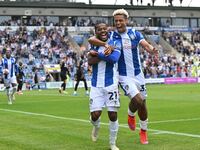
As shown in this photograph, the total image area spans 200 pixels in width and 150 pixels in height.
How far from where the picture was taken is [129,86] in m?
9.75

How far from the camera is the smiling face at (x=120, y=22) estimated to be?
941cm

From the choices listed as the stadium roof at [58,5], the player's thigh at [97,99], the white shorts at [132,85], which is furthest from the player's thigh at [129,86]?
the stadium roof at [58,5]

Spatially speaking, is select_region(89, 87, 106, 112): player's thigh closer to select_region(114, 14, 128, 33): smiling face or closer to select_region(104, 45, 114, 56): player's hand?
select_region(104, 45, 114, 56): player's hand

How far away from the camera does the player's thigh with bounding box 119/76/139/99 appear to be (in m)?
9.70

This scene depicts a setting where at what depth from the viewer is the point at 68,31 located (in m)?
56.2

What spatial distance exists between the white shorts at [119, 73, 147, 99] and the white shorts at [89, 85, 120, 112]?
0.67m

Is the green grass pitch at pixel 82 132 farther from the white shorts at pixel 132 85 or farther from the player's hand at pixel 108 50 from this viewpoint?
Result: the player's hand at pixel 108 50

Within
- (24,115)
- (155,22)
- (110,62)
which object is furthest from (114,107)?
(155,22)

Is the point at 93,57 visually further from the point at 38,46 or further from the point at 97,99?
the point at 38,46

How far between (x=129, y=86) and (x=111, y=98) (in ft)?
2.87

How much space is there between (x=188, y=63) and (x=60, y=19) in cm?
1622

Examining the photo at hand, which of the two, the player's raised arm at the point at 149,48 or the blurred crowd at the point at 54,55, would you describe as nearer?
the player's raised arm at the point at 149,48

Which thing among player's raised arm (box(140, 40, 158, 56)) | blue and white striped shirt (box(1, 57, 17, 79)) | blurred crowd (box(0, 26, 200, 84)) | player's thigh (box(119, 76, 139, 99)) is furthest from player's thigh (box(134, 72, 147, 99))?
blurred crowd (box(0, 26, 200, 84))

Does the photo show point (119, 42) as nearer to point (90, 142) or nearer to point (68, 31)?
point (90, 142)
